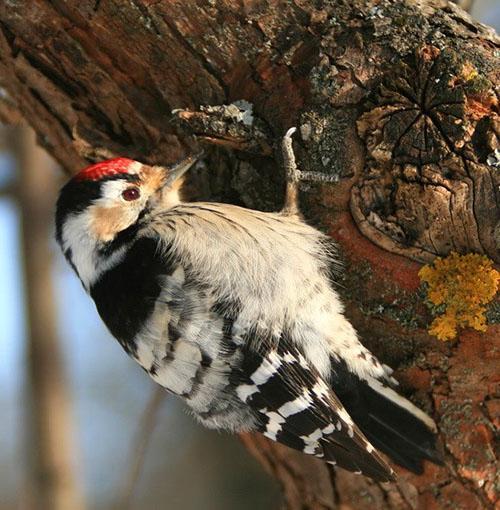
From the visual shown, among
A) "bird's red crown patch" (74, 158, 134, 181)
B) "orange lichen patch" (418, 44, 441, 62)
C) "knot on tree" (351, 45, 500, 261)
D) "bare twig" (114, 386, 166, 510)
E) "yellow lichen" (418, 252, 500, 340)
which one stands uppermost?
"bird's red crown patch" (74, 158, 134, 181)

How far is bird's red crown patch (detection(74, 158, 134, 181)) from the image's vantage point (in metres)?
2.50

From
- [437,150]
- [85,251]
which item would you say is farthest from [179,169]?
[437,150]

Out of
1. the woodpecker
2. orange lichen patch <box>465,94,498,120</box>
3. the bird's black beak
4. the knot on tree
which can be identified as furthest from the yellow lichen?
the bird's black beak

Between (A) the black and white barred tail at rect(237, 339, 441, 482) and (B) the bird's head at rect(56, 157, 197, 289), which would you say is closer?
(A) the black and white barred tail at rect(237, 339, 441, 482)

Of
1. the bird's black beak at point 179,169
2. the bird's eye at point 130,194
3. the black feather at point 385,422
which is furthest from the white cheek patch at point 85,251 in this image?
the black feather at point 385,422

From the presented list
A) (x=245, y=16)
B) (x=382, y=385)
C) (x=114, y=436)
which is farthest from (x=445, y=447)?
(x=114, y=436)

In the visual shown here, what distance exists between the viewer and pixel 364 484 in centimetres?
265

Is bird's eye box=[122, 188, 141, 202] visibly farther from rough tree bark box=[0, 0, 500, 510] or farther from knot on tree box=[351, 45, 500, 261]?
knot on tree box=[351, 45, 500, 261]

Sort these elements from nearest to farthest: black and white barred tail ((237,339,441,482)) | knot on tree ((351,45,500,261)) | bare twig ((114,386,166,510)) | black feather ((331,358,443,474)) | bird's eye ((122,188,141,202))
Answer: knot on tree ((351,45,500,261)) < black and white barred tail ((237,339,441,482)) < black feather ((331,358,443,474)) < bird's eye ((122,188,141,202)) < bare twig ((114,386,166,510))

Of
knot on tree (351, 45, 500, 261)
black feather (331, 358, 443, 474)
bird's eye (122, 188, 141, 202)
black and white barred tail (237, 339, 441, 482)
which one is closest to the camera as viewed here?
knot on tree (351, 45, 500, 261)

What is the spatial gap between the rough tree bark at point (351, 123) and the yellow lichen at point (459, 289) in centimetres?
4

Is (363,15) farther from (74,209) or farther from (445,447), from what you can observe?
(445,447)

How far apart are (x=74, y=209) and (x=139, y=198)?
22cm

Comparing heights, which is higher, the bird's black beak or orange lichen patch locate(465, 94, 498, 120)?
the bird's black beak
